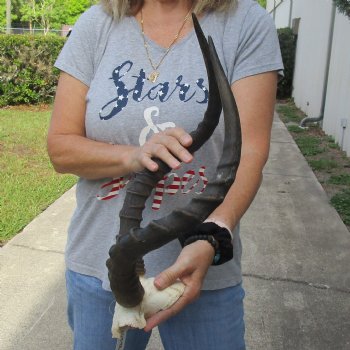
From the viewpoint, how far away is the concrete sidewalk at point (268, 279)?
3430mm

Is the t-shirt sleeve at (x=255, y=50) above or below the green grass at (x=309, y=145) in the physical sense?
above

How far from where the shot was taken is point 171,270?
1.28m

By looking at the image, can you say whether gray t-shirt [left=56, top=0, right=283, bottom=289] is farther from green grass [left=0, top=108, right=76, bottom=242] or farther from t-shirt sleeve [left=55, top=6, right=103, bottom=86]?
green grass [left=0, top=108, right=76, bottom=242]

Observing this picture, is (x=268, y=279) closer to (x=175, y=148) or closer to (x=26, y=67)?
(x=175, y=148)

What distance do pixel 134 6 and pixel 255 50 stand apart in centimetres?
44

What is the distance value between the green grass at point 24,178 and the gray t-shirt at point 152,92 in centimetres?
341

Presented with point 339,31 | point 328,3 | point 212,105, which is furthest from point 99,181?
point 328,3

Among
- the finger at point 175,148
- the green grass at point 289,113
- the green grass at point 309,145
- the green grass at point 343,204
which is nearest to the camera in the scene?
the finger at point 175,148

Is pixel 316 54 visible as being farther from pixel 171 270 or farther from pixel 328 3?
pixel 171 270

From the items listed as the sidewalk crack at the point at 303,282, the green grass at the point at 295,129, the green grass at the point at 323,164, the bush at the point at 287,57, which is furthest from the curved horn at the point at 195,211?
the bush at the point at 287,57

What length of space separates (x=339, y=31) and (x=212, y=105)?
30.4 ft

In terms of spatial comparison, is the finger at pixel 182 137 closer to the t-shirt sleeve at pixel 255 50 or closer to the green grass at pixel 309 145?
the t-shirt sleeve at pixel 255 50

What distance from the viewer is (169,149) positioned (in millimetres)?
1247

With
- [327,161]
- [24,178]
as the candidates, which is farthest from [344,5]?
[24,178]
